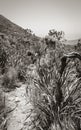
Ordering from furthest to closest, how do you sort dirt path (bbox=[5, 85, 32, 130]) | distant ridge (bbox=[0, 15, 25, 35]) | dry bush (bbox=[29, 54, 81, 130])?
distant ridge (bbox=[0, 15, 25, 35]) < dirt path (bbox=[5, 85, 32, 130]) < dry bush (bbox=[29, 54, 81, 130])

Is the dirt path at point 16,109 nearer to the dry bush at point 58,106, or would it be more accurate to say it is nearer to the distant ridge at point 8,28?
the dry bush at point 58,106

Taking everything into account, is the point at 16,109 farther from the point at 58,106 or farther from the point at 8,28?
the point at 8,28

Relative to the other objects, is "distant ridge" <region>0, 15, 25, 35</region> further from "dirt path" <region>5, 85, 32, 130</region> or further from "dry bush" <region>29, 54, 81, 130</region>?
"dry bush" <region>29, 54, 81, 130</region>

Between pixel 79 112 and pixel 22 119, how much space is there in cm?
139

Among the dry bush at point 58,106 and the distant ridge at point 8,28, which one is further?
the distant ridge at point 8,28

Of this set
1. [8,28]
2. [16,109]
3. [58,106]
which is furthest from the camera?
[8,28]

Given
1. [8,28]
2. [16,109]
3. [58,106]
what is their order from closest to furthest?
1. [58,106]
2. [16,109]
3. [8,28]

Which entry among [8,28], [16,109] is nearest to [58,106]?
[16,109]

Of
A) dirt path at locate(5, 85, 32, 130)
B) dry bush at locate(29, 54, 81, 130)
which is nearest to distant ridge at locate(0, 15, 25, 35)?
dirt path at locate(5, 85, 32, 130)

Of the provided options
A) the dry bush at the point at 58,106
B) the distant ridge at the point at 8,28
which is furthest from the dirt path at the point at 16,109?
the distant ridge at the point at 8,28

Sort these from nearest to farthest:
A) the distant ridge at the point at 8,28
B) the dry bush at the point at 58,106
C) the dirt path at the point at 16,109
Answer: the dry bush at the point at 58,106 → the dirt path at the point at 16,109 → the distant ridge at the point at 8,28

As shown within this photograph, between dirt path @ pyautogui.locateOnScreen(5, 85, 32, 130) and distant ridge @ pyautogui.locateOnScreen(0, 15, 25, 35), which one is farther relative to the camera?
distant ridge @ pyautogui.locateOnScreen(0, 15, 25, 35)

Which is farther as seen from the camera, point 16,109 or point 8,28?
Answer: point 8,28

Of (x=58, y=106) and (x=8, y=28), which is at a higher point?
(x=8, y=28)
